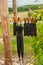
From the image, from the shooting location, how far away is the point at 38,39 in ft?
13.4

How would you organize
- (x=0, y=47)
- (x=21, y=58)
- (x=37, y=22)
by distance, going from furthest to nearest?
(x=0, y=47)
(x=21, y=58)
(x=37, y=22)

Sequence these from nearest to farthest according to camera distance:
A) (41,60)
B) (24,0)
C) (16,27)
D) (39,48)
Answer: (41,60) → (39,48) → (16,27) → (24,0)

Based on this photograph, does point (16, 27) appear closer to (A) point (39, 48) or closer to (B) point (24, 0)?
(A) point (39, 48)

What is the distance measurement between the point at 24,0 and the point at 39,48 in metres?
10.3

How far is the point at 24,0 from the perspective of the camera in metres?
14.1

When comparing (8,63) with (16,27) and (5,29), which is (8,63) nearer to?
(5,29)

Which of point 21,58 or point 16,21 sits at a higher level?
point 16,21

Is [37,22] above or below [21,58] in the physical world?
above

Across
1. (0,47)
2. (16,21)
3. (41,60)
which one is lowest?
(0,47)

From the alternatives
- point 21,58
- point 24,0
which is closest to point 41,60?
point 21,58

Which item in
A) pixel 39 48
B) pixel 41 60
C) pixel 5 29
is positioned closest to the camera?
pixel 41 60

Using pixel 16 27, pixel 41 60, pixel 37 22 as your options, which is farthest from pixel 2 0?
pixel 41 60

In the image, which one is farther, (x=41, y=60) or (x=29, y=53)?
(x=29, y=53)

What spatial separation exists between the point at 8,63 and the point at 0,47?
240 centimetres
